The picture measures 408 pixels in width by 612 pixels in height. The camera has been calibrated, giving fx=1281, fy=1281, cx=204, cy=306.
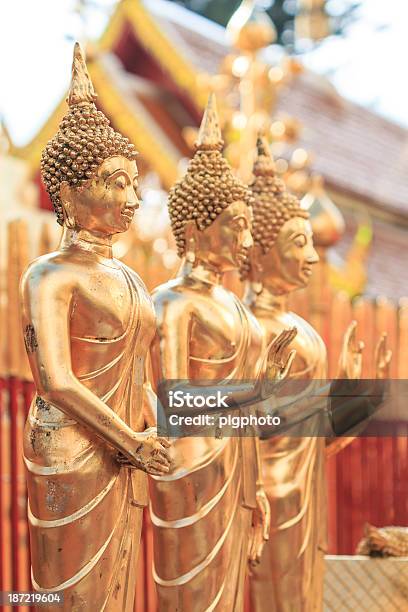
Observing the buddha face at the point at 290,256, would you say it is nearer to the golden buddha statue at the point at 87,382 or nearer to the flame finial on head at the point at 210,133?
the flame finial on head at the point at 210,133

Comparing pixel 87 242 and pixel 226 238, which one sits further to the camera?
pixel 226 238

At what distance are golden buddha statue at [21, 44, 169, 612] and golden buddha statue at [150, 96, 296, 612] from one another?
0.86 feet

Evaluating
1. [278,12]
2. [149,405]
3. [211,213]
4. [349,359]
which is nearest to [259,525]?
[149,405]

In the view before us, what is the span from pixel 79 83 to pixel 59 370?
76 centimetres

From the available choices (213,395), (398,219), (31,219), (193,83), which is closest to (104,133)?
(213,395)

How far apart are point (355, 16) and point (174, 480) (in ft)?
49.9

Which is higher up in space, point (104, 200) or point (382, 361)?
point (104, 200)

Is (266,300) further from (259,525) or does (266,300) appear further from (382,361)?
(259,525)

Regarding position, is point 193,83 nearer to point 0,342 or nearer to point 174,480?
point 0,342

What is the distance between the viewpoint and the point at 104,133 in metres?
3.18

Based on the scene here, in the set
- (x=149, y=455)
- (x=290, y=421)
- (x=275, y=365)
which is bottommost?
(x=149, y=455)

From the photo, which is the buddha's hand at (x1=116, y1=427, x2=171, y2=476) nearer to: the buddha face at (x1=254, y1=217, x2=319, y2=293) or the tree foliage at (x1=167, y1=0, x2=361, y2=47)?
the buddha face at (x1=254, y1=217, x2=319, y2=293)

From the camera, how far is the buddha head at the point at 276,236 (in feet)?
13.2

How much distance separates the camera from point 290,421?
3.87m
